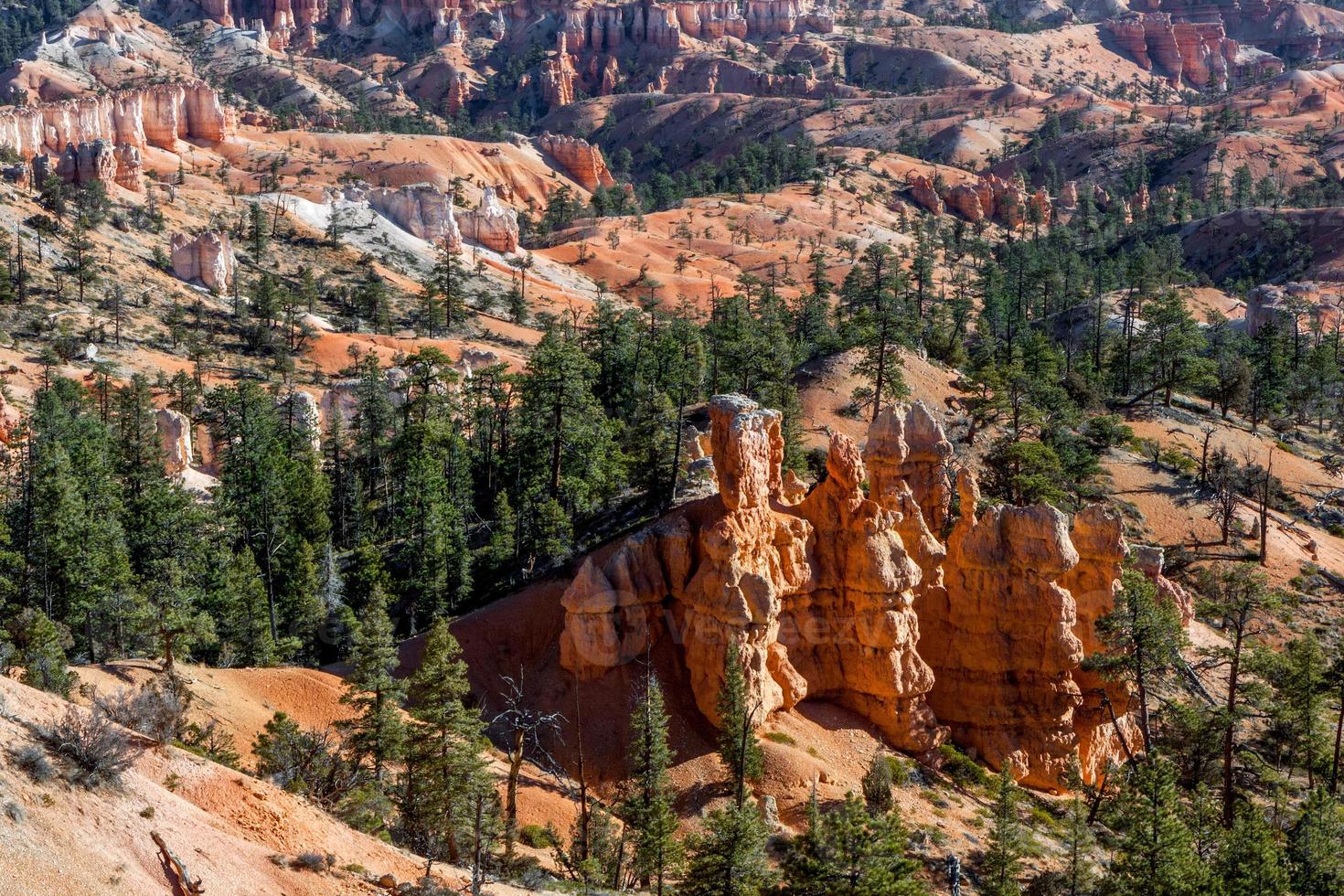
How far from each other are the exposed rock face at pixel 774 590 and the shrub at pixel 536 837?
20.0 ft

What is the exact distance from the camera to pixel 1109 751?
124 feet

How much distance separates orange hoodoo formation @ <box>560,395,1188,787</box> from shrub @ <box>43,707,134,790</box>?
16469 millimetres

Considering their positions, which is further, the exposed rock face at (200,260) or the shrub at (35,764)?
the exposed rock face at (200,260)

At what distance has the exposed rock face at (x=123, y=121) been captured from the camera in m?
126

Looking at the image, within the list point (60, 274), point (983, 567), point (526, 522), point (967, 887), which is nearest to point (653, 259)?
point (60, 274)

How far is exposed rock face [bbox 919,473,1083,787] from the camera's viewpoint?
3669cm

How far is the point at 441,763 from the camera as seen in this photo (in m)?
27.2

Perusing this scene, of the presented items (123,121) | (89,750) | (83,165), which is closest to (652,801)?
(89,750)

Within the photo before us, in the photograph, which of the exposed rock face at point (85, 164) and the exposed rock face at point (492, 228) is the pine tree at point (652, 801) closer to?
the exposed rock face at point (85, 164)

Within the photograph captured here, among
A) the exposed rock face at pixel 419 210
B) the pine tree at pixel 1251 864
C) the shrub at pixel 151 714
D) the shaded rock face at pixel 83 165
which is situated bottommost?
the exposed rock face at pixel 419 210

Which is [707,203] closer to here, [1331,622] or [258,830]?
[1331,622]

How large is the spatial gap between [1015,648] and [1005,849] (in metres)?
8.55

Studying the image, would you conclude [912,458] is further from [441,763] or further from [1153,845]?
[441,763]

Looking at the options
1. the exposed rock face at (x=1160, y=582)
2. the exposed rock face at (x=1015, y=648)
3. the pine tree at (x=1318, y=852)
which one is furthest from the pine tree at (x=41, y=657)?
the exposed rock face at (x=1160, y=582)
